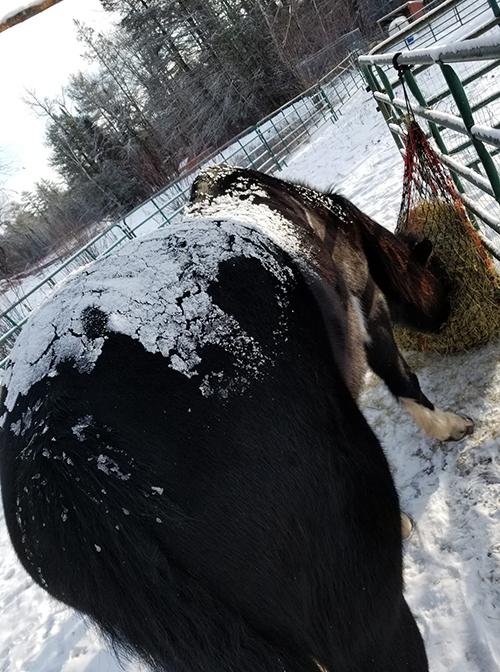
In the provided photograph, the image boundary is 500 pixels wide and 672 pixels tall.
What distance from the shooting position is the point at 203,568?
956 mm

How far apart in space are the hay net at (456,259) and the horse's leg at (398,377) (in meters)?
0.57

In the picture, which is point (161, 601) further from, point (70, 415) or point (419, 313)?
point (419, 313)

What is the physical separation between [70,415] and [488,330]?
2413 millimetres

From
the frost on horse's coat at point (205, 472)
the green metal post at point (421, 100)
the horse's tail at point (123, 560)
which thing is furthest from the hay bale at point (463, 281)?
the horse's tail at point (123, 560)

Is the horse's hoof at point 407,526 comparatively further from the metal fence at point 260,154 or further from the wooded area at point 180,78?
the wooded area at point 180,78

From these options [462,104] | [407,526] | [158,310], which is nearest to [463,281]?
[462,104]

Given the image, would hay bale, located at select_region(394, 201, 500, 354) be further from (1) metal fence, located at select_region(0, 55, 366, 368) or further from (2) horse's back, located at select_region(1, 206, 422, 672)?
(1) metal fence, located at select_region(0, 55, 366, 368)

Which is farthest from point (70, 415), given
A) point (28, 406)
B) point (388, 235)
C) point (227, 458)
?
point (388, 235)

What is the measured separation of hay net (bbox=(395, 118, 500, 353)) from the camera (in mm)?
2480

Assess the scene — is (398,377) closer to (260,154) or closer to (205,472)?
(205,472)

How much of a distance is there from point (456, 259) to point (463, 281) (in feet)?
0.48

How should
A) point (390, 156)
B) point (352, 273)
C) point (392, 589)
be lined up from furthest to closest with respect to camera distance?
1. point (390, 156)
2. point (352, 273)
3. point (392, 589)

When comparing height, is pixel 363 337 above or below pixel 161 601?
below

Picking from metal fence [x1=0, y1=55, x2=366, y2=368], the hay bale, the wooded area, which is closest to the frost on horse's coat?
the hay bale
